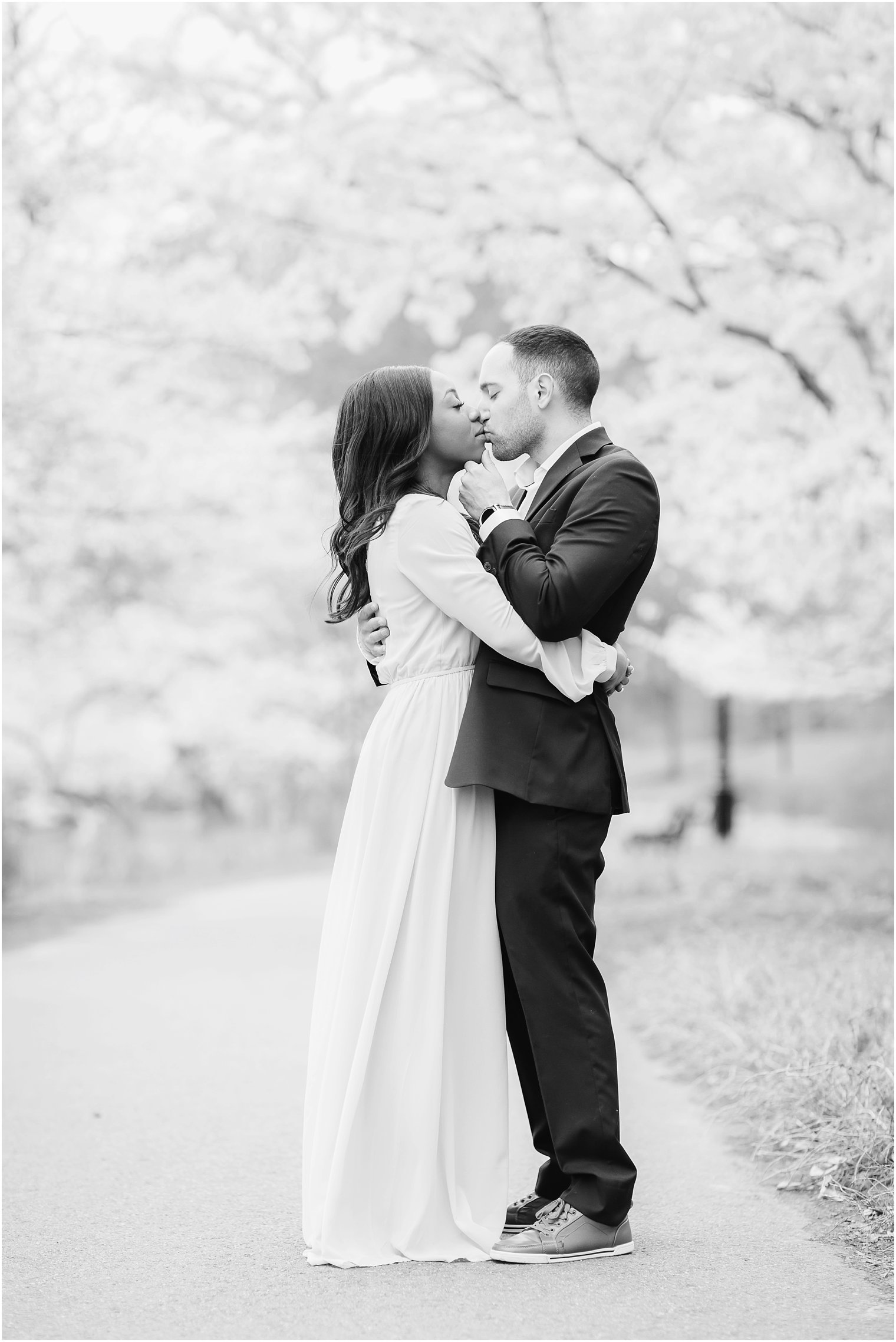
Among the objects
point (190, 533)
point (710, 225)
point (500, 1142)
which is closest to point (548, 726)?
point (500, 1142)

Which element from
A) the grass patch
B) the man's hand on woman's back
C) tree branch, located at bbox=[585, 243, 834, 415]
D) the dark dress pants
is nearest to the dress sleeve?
the man's hand on woman's back

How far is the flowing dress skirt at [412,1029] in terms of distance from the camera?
3350 mm

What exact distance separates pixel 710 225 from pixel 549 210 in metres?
1.08

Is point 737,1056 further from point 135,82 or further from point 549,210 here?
point 135,82

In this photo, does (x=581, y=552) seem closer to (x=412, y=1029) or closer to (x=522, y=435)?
(x=522, y=435)

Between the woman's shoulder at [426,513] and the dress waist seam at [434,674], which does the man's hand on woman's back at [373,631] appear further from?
the woman's shoulder at [426,513]

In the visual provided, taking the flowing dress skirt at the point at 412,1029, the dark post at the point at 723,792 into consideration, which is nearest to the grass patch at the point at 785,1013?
the flowing dress skirt at the point at 412,1029

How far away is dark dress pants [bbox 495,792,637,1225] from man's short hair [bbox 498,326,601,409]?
1.12m

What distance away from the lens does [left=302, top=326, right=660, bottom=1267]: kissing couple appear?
3.35m

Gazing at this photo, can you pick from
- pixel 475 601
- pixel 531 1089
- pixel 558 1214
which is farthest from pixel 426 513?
pixel 558 1214

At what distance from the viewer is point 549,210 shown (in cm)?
785

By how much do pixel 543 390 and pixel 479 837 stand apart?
1.19 metres

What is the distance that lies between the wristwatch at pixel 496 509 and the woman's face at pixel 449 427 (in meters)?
0.25

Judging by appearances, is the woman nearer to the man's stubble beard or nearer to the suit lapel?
the man's stubble beard
